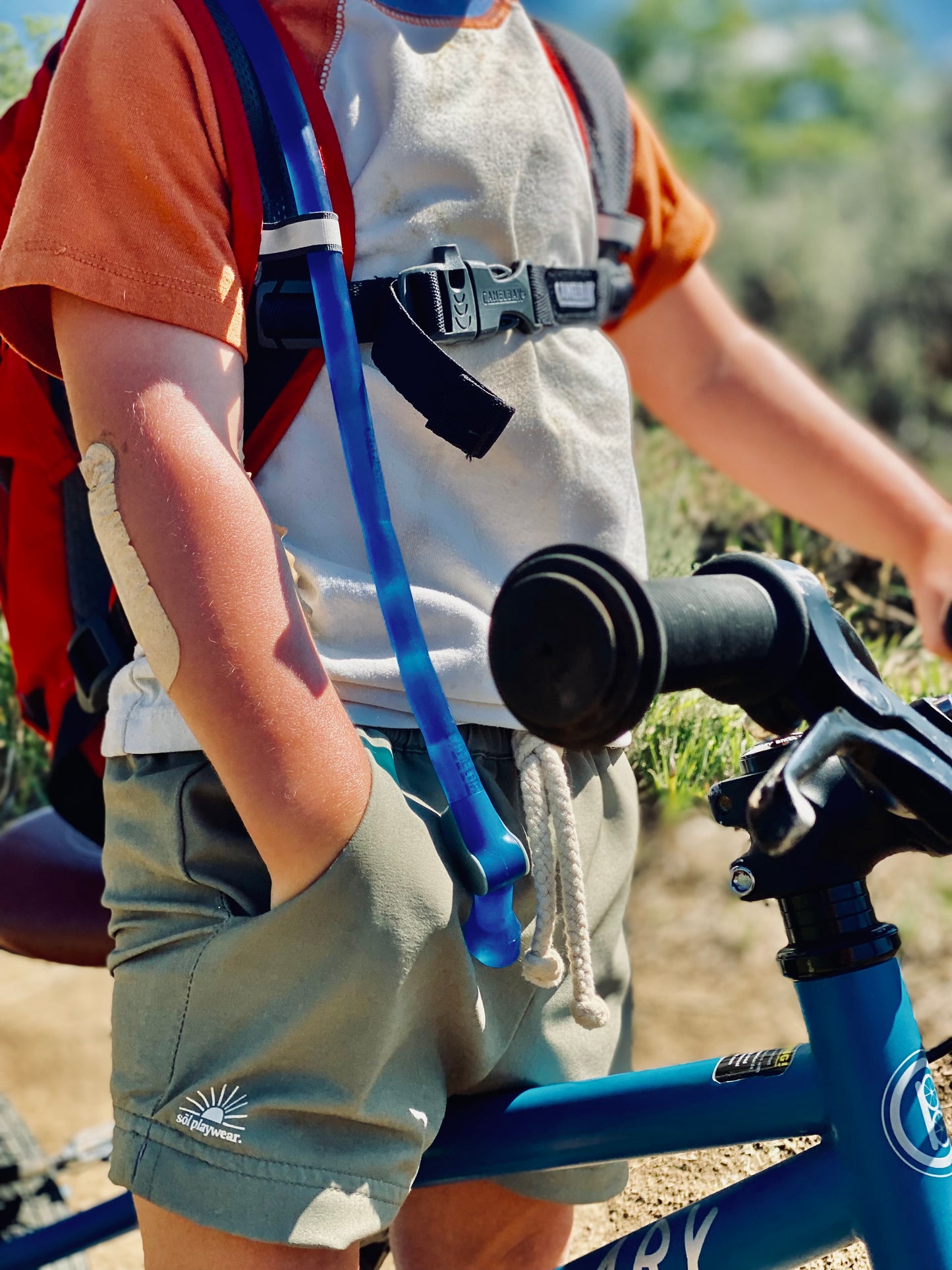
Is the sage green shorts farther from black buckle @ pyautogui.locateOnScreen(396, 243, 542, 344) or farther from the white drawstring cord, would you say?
black buckle @ pyautogui.locateOnScreen(396, 243, 542, 344)

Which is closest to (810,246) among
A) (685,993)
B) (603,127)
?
(685,993)

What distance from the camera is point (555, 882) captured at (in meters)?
1.08

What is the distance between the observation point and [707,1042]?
263 cm

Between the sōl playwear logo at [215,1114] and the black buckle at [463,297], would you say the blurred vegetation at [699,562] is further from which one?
the sōl playwear logo at [215,1114]


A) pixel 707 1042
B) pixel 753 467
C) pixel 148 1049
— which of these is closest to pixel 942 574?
pixel 753 467

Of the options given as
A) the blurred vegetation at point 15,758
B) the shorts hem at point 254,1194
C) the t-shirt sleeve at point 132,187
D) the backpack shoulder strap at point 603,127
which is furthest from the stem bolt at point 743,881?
the blurred vegetation at point 15,758

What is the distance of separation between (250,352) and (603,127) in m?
0.43

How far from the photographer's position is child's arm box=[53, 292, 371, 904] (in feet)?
3.05

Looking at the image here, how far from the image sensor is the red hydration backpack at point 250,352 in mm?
1018

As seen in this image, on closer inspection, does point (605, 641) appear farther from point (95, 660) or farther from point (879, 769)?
point (95, 660)

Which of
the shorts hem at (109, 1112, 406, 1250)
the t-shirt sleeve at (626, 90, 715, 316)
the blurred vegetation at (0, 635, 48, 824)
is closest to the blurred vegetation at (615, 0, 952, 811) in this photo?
the t-shirt sleeve at (626, 90, 715, 316)

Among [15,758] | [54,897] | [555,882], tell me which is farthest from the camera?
[15,758]

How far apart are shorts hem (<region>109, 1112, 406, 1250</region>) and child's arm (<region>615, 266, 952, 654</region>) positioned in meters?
0.69

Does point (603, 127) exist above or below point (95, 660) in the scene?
above
